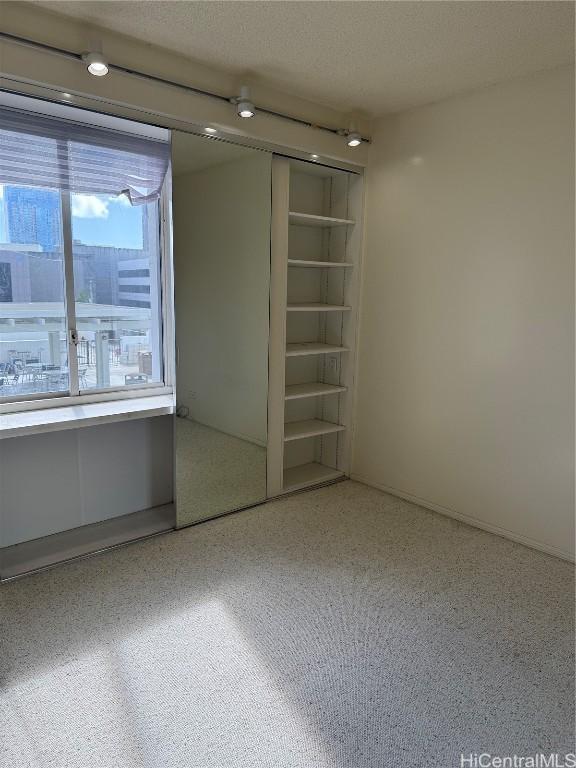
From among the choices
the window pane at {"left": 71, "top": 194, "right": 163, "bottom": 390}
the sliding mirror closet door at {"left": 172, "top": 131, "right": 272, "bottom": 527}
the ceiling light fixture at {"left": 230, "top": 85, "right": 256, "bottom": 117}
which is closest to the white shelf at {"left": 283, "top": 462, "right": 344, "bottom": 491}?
the sliding mirror closet door at {"left": 172, "top": 131, "right": 272, "bottom": 527}

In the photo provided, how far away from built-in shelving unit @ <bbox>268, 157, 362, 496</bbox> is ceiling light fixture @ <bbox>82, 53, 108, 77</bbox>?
147cm

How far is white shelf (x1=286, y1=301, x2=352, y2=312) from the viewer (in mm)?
3545

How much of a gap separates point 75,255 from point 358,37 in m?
1.96

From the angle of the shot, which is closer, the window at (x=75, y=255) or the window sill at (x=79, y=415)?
the window sill at (x=79, y=415)

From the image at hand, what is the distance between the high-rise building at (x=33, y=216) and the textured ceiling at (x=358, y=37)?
3.16 ft

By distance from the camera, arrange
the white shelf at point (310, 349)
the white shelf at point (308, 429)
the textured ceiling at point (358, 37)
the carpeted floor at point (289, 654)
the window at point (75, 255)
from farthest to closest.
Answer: the white shelf at point (308, 429), the white shelf at point (310, 349), the window at point (75, 255), the textured ceiling at point (358, 37), the carpeted floor at point (289, 654)

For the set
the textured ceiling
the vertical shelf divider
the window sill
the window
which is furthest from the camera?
the vertical shelf divider

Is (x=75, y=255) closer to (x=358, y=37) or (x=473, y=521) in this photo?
(x=358, y=37)

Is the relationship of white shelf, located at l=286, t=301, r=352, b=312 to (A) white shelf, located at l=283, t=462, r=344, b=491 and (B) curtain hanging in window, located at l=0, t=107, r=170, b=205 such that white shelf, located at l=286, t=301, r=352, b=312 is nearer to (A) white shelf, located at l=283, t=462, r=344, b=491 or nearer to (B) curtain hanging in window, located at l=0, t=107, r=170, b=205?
(B) curtain hanging in window, located at l=0, t=107, r=170, b=205

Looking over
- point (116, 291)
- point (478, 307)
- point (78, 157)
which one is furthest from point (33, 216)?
point (478, 307)

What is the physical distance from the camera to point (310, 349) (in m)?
3.77

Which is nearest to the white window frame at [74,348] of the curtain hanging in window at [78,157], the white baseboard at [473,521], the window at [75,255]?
the window at [75,255]

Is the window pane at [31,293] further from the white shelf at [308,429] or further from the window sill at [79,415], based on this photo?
the white shelf at [308,429]

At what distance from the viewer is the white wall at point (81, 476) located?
292 centimetres
